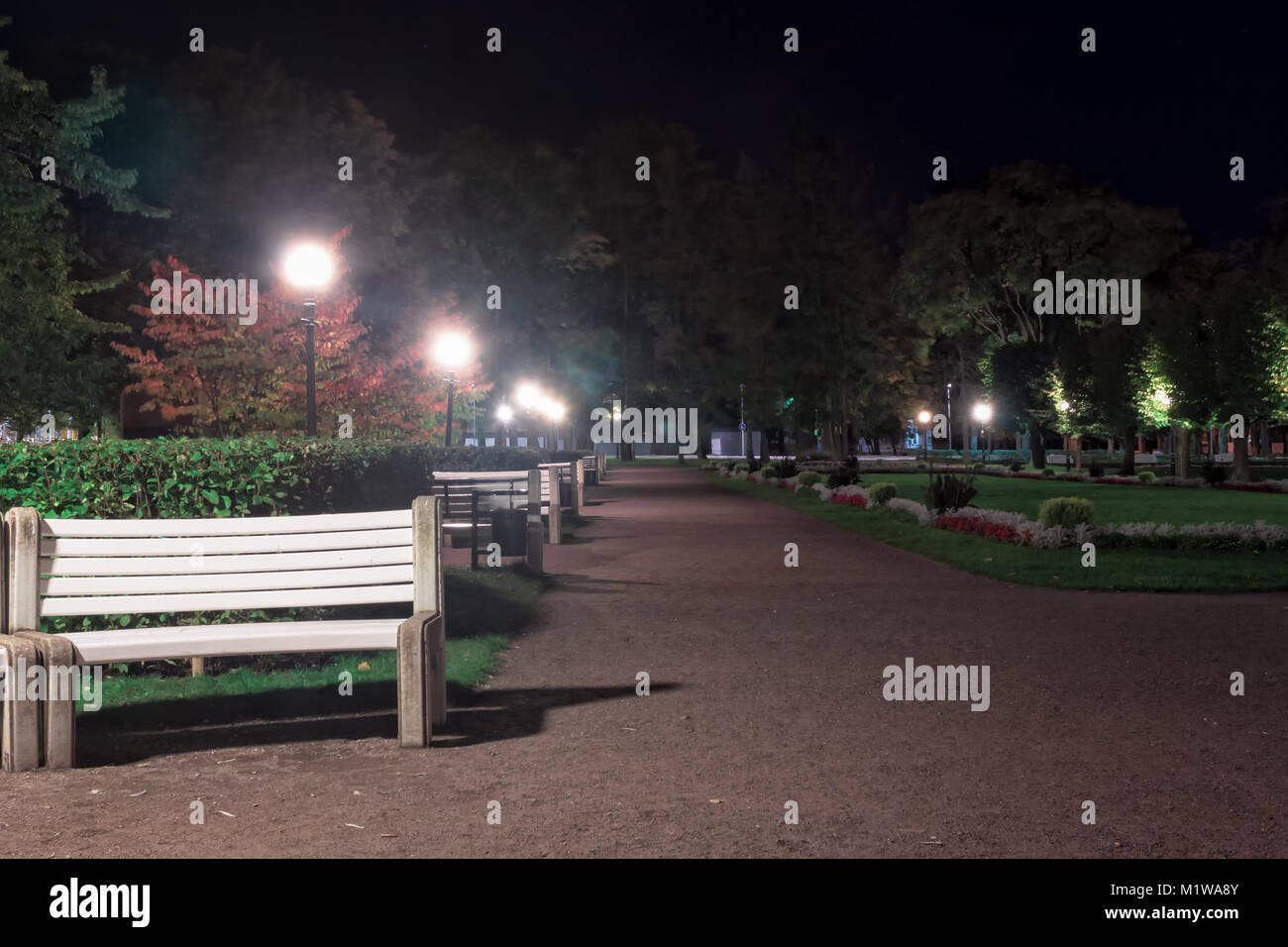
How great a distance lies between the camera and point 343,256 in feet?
122

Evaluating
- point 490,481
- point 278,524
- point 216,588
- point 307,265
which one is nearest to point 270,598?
point 216,588

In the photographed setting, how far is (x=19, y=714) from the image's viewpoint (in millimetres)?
5871

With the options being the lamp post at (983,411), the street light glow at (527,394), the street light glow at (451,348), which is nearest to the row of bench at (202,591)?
the street light glow at (451,348)

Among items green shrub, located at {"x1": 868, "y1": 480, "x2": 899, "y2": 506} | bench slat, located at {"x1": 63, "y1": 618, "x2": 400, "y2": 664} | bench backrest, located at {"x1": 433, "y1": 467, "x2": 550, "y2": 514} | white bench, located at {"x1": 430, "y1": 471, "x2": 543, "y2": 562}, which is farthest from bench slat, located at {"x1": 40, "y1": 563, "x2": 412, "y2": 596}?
green shrub, located at {"x1": 868, "y1": 480, "x2": 899, "y2": 506}

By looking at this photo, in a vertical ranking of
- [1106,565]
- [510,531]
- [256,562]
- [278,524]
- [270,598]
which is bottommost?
[1106,565]

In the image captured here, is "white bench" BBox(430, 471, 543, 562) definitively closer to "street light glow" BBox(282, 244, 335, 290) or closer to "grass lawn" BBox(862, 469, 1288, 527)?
"street light glow" BBox(282, 244, 335, 290)

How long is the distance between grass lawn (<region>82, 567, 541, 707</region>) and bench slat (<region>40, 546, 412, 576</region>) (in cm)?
109

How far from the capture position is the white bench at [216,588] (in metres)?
6.07

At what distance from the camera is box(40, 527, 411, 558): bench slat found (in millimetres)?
6691

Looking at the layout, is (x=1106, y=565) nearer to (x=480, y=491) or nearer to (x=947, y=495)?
(x=947, y=495)

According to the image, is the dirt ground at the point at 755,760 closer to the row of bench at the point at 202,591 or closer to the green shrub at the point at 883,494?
the row of bench at the point at 202,591

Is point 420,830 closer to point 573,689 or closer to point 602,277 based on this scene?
point 573,689

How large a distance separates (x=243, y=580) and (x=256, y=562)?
0.12 meters

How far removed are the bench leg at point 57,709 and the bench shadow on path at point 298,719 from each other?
14cm
